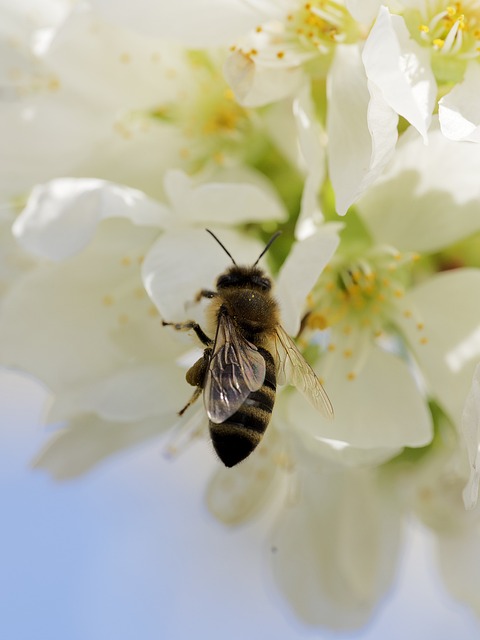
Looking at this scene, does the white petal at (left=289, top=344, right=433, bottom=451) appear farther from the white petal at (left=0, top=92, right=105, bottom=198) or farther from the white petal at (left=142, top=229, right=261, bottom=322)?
the white petal at (left=0, top=92, right=105, bottom=198)

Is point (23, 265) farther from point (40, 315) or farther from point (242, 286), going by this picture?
point (242, 286)

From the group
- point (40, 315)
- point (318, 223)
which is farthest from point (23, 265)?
point (318, 223)

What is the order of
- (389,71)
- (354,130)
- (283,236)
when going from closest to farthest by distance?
(389,71) < (354,130) < (283,236)

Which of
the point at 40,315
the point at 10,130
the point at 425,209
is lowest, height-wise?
the point at 40,315

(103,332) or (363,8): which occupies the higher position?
(363,8)

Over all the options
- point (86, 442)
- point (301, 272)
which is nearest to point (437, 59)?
point (301, 272)

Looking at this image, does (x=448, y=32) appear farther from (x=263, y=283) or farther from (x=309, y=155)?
(x=263, y=283)
